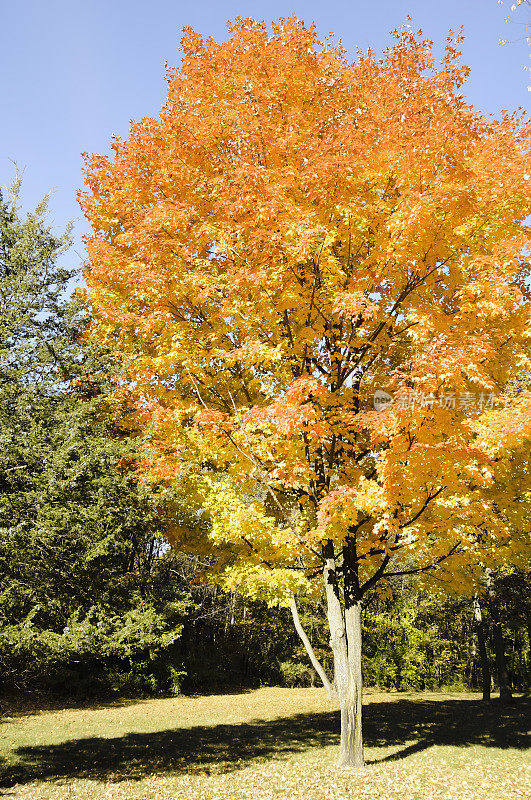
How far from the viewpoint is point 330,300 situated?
7840 millimetres

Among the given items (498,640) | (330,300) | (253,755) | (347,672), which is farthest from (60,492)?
(498,640)

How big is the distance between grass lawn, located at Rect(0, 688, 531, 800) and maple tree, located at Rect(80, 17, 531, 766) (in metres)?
1.23

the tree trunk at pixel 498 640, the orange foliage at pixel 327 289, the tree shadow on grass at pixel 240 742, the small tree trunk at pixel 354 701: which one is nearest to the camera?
the orange foliage at pixel 327 289

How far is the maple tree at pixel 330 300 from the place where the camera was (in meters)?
7.09

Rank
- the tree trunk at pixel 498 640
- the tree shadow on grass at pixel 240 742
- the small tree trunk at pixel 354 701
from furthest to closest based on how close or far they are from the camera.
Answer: the tree trunk at pixel 498 640, the tree shadow on grass at pixel 240 742, the small tree trunk at pixel 354 701

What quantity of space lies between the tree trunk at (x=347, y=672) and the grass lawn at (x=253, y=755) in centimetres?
32

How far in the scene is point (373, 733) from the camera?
39.2 ft

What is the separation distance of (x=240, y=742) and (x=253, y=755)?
4.71ft

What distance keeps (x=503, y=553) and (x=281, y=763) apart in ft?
20.0

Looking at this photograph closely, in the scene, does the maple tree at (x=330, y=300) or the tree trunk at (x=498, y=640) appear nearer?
the maple tree at (x=330, y=300)

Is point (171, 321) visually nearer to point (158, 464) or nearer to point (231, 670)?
point (158, 464)

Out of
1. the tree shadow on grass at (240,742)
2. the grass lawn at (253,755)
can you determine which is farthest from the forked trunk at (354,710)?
the tree shadow on grass at (240,742)

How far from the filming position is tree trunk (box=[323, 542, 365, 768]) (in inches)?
324

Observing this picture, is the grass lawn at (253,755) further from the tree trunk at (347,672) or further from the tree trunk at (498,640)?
the tree trunk at (498,640)
